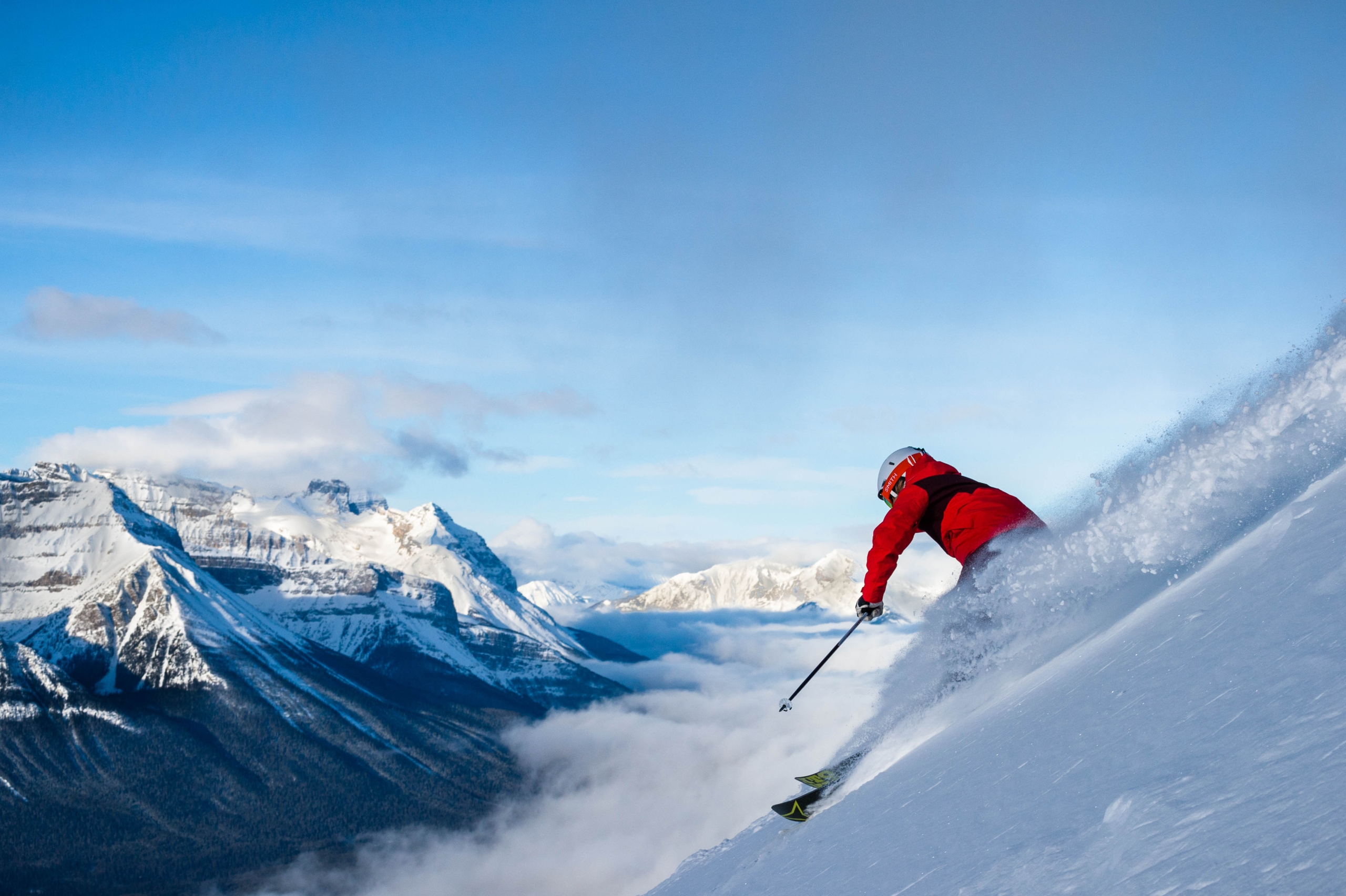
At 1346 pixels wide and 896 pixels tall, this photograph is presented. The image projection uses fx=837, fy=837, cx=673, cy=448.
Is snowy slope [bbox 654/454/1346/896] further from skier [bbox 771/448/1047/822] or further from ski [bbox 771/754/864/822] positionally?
skier [bbox 771/448/1047/822]

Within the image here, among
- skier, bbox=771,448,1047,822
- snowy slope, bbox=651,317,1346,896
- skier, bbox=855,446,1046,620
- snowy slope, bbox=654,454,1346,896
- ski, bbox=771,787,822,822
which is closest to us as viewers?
snowy slope, bbox=654,454,1346,896

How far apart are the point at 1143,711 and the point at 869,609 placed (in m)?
6.92

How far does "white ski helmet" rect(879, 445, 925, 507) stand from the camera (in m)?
13.2

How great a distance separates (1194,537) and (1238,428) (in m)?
1.33

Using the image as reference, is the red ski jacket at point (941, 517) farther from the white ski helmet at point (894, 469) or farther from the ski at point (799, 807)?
the ski at point (799, 807)

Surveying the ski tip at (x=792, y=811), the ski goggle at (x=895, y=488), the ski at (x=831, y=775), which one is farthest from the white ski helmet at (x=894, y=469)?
the ski tip at (x=792, y=811)

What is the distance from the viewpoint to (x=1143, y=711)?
4953 mm

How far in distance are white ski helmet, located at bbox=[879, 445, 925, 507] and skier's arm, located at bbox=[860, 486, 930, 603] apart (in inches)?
40.2

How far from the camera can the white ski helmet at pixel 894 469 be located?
13219 millimetres

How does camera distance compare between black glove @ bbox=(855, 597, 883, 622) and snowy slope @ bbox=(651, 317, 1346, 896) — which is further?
black glove @ bbox=(855, 597, 883, 622)

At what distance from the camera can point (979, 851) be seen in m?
4.82

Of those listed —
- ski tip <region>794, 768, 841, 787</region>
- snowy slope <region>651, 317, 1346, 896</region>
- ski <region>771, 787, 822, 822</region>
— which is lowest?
ski tip <region>794, 768, 841, 787</region>

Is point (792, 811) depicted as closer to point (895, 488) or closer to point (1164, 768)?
point (895, 488)

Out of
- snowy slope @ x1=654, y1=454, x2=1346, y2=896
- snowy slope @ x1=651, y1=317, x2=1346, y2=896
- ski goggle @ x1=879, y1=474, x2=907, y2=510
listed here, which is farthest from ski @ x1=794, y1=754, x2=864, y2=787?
ski goggle @ x1=879, y1=474, x2=907, y2=510
